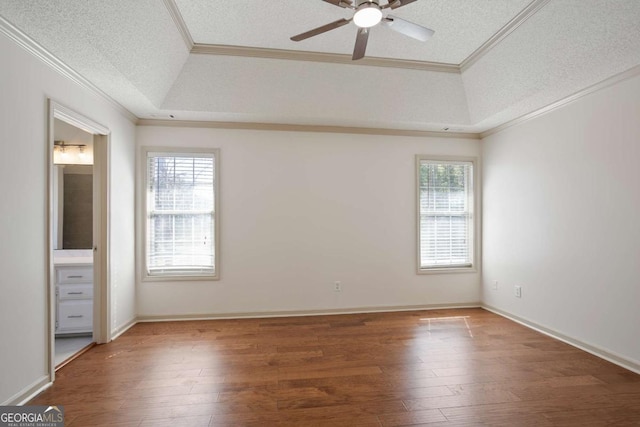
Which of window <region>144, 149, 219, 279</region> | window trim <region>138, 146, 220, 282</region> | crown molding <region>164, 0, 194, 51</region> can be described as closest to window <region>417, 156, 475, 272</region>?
window trim <region>138, 146, 220, 282</region>

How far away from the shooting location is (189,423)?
6.05 feet

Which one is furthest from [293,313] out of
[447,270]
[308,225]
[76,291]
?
[76,291]

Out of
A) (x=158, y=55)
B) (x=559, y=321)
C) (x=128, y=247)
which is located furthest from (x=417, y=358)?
(x=158, y=55)

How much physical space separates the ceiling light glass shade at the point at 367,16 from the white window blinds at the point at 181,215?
2410 millimetres

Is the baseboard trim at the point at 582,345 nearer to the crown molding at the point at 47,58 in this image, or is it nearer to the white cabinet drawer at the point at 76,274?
the white cabinet drawer at the point at 76,274

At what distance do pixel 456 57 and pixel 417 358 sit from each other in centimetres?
314

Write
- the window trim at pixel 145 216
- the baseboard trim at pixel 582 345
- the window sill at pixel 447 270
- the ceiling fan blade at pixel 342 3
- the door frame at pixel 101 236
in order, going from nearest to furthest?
the ceiling fan blade at pixel 342 3 < the baseboard trim at pixel 582 345 < the door frame at pixel 101 236 < the window trim at pixel 145 216 < the window sill at pixel 447 270

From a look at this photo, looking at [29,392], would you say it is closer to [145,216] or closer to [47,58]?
[145,216]

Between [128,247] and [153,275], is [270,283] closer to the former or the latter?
[153,275]

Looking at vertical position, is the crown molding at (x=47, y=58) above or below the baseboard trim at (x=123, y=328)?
above

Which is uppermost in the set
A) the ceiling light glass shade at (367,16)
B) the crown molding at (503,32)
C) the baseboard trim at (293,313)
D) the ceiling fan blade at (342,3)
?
the crown molding at (503,32)

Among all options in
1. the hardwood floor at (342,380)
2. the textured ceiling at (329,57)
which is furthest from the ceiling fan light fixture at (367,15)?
the hardwood floor at (342,380)

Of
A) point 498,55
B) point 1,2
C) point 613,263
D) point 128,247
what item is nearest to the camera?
point 1,2

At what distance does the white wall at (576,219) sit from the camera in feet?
8.26
